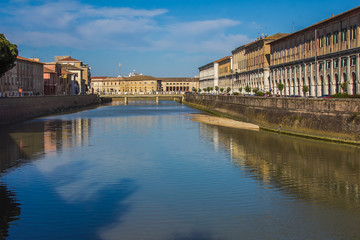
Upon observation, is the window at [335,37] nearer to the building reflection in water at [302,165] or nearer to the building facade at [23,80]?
the building reflection in water at [302,165]

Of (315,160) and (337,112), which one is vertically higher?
(337,112)

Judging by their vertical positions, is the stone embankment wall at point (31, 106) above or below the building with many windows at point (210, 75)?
below

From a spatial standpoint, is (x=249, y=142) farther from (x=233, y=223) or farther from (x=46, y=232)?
(x=46, y=232)

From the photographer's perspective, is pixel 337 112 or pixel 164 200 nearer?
pixel 164 200

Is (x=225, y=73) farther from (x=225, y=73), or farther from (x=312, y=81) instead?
(x=312, y=81)

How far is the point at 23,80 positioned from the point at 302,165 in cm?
7737

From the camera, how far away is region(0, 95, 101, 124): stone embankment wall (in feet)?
191

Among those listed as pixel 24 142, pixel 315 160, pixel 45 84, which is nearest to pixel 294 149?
pixel 315 160

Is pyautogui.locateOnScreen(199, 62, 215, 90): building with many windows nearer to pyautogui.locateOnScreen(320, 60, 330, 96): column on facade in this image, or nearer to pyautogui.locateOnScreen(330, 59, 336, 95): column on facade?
pyautogui.locateOnScreen(320, 60, 330, 96): column on facade

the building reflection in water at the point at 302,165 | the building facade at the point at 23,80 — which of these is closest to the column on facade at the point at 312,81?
the building reflection in water at the point at 302,165

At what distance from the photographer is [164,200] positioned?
21094mm

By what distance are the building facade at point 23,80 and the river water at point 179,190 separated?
1847 inches

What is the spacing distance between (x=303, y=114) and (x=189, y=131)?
1398 cm

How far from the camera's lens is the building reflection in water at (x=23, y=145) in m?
19.8
